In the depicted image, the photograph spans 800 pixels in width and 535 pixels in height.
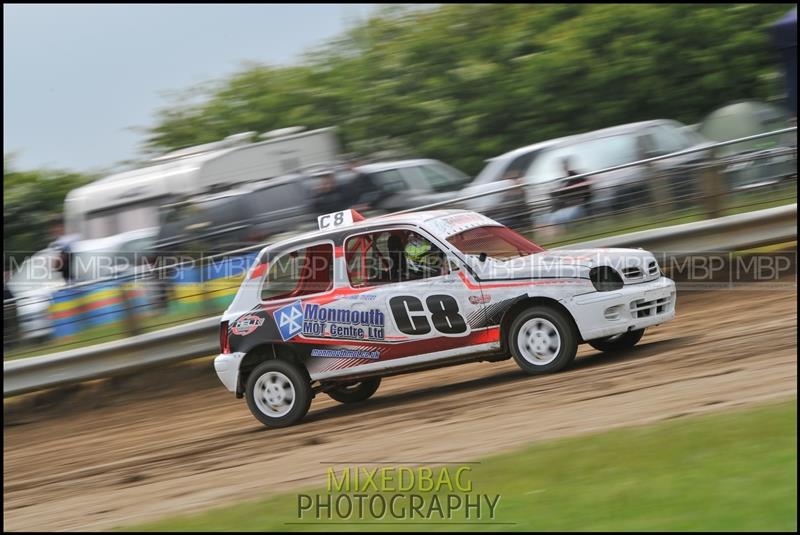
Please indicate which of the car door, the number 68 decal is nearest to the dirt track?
the car door

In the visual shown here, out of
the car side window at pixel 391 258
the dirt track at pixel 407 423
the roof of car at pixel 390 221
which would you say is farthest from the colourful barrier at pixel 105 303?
the car side window at pixel 391 258

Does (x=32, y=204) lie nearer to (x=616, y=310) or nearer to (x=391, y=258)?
(x=391, y=258)

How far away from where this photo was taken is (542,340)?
971 centimetres

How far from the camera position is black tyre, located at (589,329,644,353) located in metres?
10.6

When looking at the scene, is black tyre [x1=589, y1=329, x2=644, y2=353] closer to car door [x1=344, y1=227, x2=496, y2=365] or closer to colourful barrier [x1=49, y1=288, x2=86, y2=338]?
car door [x1=344, y1=227, x2=496, y2=365]

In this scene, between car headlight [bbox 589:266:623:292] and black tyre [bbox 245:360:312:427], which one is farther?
black tyre [bbox 245:360:312:427]

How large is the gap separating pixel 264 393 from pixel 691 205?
569 cm

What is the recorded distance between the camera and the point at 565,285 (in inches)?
379

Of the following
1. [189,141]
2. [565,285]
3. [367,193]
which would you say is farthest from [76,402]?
[189,141]

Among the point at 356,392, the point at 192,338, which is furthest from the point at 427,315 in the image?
the point at 192,338

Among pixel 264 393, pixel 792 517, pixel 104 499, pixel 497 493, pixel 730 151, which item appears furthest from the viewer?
pixel 730 151

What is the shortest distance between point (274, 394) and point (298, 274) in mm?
1161

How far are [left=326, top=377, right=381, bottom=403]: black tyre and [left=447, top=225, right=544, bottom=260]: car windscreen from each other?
206 cm

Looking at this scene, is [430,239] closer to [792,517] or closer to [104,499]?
[104,499]
